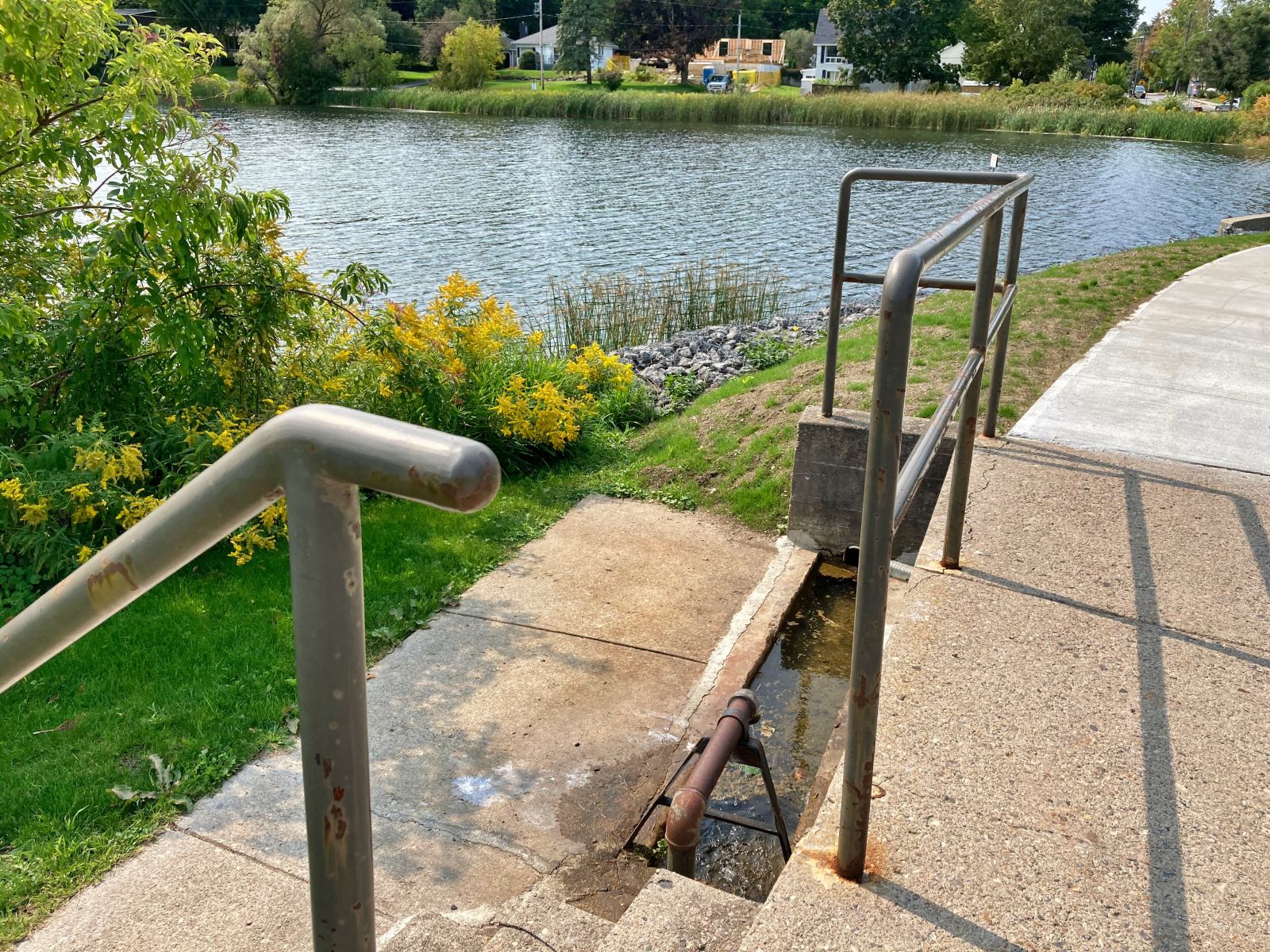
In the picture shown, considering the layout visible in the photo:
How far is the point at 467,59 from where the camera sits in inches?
2771

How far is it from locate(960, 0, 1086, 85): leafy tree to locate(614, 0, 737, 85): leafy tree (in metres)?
25.7

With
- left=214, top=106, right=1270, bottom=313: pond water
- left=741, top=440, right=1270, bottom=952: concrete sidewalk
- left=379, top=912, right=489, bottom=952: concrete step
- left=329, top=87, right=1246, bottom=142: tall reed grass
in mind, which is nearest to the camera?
left=741, top=440, right=1270, bottom=952: concrete sidewalk

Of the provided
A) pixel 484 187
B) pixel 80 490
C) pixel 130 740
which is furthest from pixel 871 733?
pixel 484 187

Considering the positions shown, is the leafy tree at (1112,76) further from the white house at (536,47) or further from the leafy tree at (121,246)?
the leafy tree at (121,246)

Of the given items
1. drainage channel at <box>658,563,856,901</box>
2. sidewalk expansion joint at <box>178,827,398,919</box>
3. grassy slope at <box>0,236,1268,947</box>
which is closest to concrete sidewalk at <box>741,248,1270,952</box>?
drainage channel at <box>658,563,856,901</box>

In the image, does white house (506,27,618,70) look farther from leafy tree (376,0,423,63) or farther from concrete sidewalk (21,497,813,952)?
concrete sidewalk (21,497,813,952)

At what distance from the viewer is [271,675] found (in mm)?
4371

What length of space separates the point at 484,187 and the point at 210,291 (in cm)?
2316

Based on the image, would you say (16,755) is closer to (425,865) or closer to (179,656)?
(179,656)

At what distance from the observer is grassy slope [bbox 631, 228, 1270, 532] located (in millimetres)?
6508

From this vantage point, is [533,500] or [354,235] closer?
[533,500]

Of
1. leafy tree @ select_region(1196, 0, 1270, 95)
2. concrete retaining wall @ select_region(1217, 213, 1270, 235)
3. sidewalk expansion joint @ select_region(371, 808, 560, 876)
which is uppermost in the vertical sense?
leafy tree @ select_region(1196, 0, 1270, 95)

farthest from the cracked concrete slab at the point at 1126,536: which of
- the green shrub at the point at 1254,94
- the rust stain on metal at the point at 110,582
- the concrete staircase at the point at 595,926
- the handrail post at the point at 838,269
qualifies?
the green shrub at the point at 1254,94

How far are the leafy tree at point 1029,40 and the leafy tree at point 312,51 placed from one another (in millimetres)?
42072
